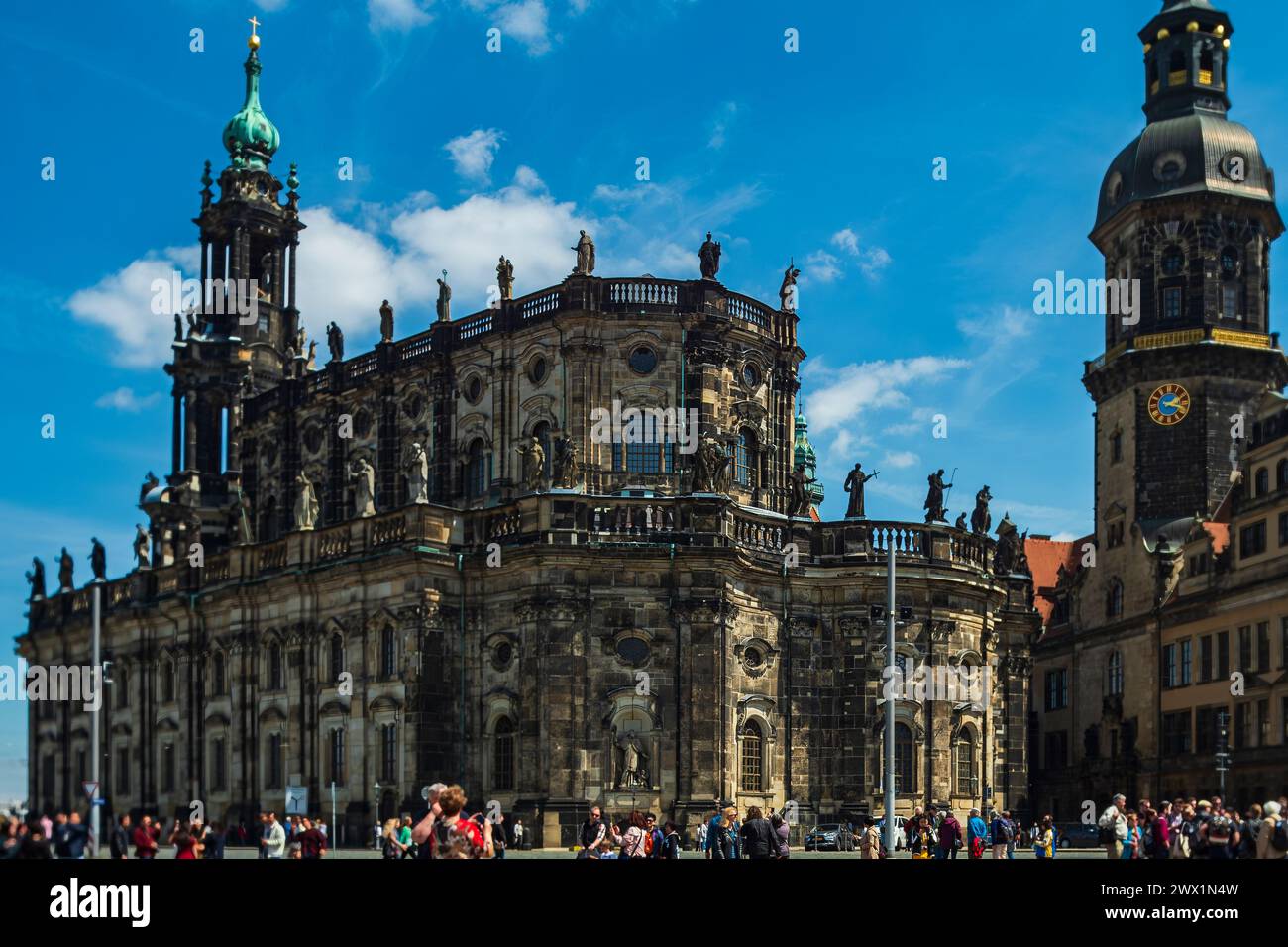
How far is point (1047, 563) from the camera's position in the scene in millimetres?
97812

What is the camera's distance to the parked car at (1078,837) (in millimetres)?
63625

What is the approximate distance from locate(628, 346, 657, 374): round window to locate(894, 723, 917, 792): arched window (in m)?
14.3

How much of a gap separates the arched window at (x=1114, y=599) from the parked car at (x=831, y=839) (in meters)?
31.4

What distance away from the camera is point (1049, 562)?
321ft

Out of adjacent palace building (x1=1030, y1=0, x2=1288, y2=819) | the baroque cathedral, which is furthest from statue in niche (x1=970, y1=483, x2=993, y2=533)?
adjacent palace building (x1=1030, y1=0, x2=1288, y2=819)

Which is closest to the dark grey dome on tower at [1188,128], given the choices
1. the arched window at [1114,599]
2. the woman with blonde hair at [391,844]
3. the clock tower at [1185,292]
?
the clock tower at [1185,292]

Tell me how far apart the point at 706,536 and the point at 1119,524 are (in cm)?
3458

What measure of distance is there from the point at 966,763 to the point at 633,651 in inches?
504

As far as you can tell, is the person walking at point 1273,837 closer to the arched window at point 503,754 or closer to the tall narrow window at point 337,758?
the arched window at point 503,754

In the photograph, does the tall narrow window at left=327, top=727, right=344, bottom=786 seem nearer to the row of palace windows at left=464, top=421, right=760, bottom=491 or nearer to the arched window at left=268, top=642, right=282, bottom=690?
the arched window at left=268, top=642, right=282, bottom=690

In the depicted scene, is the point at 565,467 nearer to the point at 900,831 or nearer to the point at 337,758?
the point at 337,758

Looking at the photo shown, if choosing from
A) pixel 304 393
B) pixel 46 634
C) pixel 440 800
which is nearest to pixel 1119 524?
pixel 304 393

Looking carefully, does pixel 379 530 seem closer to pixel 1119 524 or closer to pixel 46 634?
pixel 46 634

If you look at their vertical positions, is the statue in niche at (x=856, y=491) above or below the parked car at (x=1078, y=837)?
above
